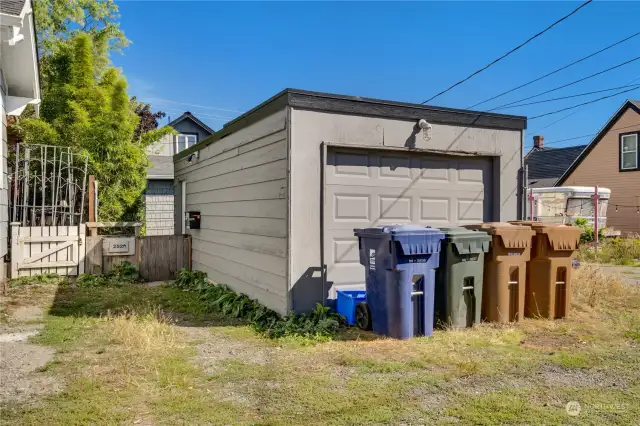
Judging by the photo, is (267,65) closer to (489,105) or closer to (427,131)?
(489,105)

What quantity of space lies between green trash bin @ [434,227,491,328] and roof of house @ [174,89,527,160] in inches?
74.7

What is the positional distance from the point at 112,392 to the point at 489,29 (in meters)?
11.5

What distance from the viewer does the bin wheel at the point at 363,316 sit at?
5.52 m

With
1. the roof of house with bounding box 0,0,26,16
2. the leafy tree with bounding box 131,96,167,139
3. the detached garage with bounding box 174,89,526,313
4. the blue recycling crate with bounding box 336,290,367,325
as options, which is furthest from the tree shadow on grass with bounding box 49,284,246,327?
the leafy tree with bounding box 131,96,167,139

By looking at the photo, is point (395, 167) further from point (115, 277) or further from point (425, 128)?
point (115, 277)

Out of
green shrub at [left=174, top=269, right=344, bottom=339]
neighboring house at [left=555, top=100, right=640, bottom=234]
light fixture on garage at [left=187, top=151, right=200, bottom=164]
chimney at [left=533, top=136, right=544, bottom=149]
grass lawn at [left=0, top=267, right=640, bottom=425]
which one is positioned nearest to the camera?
grass lawn at [left=0, top=267, right=640, bottom=425]

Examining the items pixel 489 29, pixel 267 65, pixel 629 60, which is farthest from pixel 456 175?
pixel 267 65

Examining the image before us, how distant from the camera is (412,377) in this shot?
13.1ft

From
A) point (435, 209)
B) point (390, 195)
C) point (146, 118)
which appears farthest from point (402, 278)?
point (146, 118)

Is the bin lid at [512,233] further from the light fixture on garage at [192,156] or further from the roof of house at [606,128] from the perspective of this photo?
the roof of house at [606,128]

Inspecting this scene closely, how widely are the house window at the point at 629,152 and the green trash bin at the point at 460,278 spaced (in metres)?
17.6

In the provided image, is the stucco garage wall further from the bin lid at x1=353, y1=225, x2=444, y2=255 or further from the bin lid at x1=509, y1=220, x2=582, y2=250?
the bin lid at x1=509, y1=220, x2=582, y2=250

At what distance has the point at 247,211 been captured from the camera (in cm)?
718

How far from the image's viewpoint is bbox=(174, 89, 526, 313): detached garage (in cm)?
586
